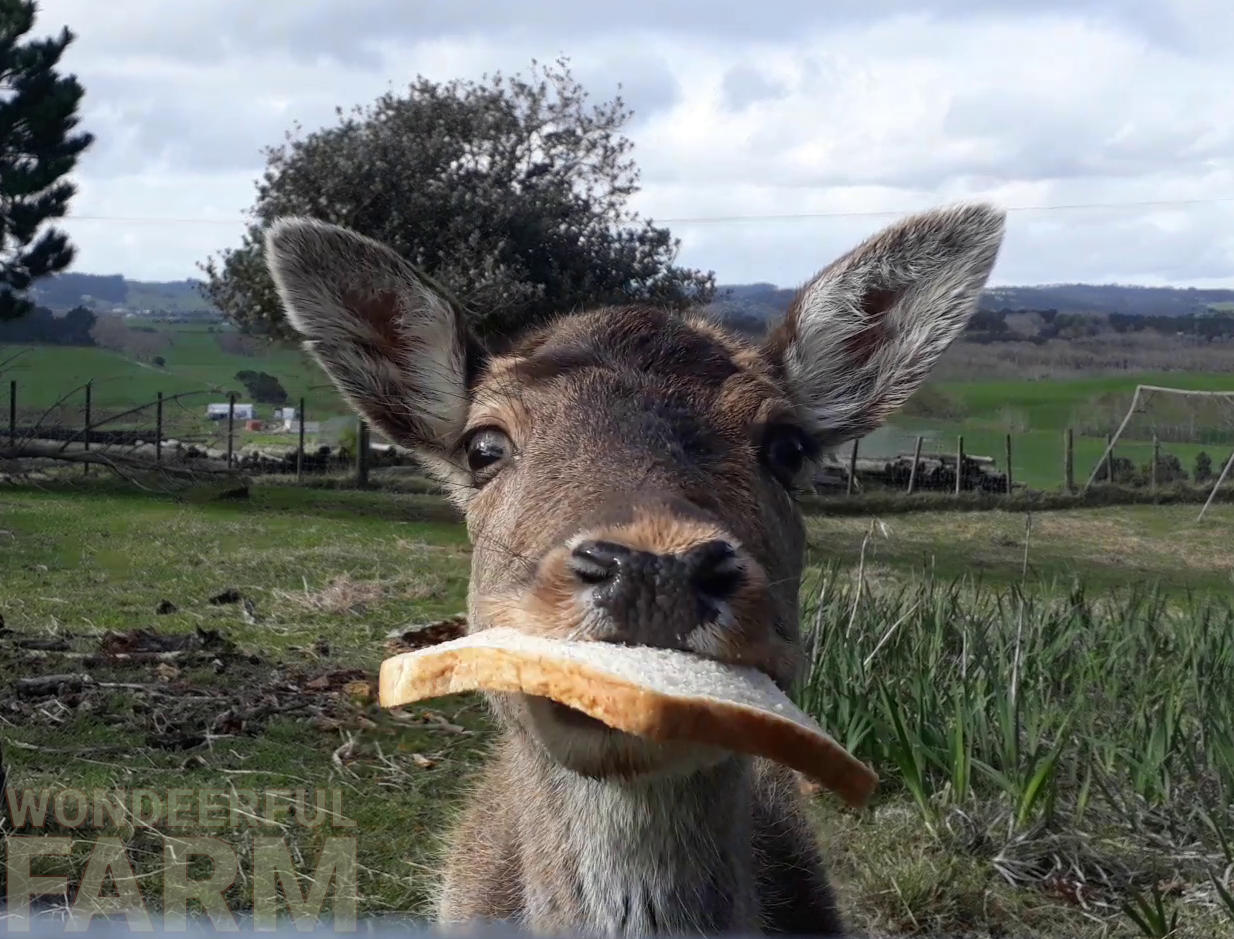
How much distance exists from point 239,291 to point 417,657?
5.71 meters

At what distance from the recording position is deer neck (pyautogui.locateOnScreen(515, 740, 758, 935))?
8.54ft

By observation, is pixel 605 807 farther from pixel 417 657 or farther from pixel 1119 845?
pixel 1119 845

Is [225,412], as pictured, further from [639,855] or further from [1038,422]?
[1038,422]

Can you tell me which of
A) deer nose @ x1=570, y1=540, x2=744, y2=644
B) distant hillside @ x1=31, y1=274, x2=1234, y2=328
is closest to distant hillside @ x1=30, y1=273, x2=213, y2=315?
distant hillside @ x1=31, y1=274, x2=1234, y2=328

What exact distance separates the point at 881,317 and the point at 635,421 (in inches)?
46.6

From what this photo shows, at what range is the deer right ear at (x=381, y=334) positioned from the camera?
3279 mm

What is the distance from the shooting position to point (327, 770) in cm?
523

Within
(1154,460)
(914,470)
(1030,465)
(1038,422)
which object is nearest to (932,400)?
(914,470)

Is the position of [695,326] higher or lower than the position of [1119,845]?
higher

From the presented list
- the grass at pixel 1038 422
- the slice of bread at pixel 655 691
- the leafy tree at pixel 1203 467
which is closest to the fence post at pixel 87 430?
the slice of bread at pixel 655 691

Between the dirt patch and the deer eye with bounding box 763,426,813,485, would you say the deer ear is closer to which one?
the deer eye with bounding box 763,426,813,485

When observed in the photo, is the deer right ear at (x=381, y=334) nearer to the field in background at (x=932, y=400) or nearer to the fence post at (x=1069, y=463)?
the field in background at (x=932, y=400)

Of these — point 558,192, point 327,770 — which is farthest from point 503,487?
point 558,192

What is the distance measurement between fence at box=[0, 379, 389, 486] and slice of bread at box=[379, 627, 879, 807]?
3.04 metres
